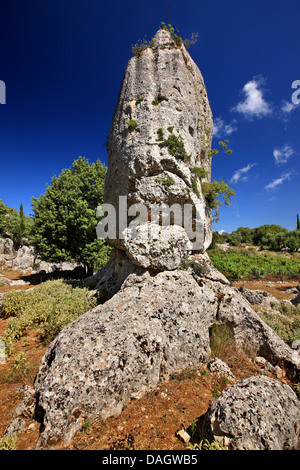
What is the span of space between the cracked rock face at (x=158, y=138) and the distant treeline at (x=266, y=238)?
38.2 meters

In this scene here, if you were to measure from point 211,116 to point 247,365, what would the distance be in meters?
11.0

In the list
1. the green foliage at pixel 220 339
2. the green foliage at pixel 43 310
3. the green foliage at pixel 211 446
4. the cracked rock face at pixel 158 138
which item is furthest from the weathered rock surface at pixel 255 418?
the green foliage at pixel 43 310

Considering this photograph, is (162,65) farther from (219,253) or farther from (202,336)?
(219,253)

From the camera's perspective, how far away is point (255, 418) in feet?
9.46

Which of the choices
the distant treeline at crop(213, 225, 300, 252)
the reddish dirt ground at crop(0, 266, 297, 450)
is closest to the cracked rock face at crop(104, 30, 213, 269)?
the reddish dirt ground at crop(0, 266, 297, 450)

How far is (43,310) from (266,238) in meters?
57.1

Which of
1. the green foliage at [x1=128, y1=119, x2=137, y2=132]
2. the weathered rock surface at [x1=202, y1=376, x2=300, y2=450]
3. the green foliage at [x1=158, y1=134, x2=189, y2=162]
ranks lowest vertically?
the weathered rock surface at [x1=202, y1=376, x2=300, y2=450]

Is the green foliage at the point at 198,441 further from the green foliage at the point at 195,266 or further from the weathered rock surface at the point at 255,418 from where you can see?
the green foliage at the point at 195,266

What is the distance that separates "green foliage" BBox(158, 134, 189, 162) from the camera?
6.81m

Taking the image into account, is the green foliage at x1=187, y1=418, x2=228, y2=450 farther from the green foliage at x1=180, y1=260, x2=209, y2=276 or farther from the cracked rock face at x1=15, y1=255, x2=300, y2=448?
the green foliage at x1=180, y1=260, x2=209, y2=276

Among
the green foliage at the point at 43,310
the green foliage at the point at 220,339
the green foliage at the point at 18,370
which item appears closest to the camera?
the green foliage at the point at 18,370

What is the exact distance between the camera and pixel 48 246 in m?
14.5

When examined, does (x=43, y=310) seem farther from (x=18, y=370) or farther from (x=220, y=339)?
(x=220, y=339)

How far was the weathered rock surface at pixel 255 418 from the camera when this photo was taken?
2.73 m
